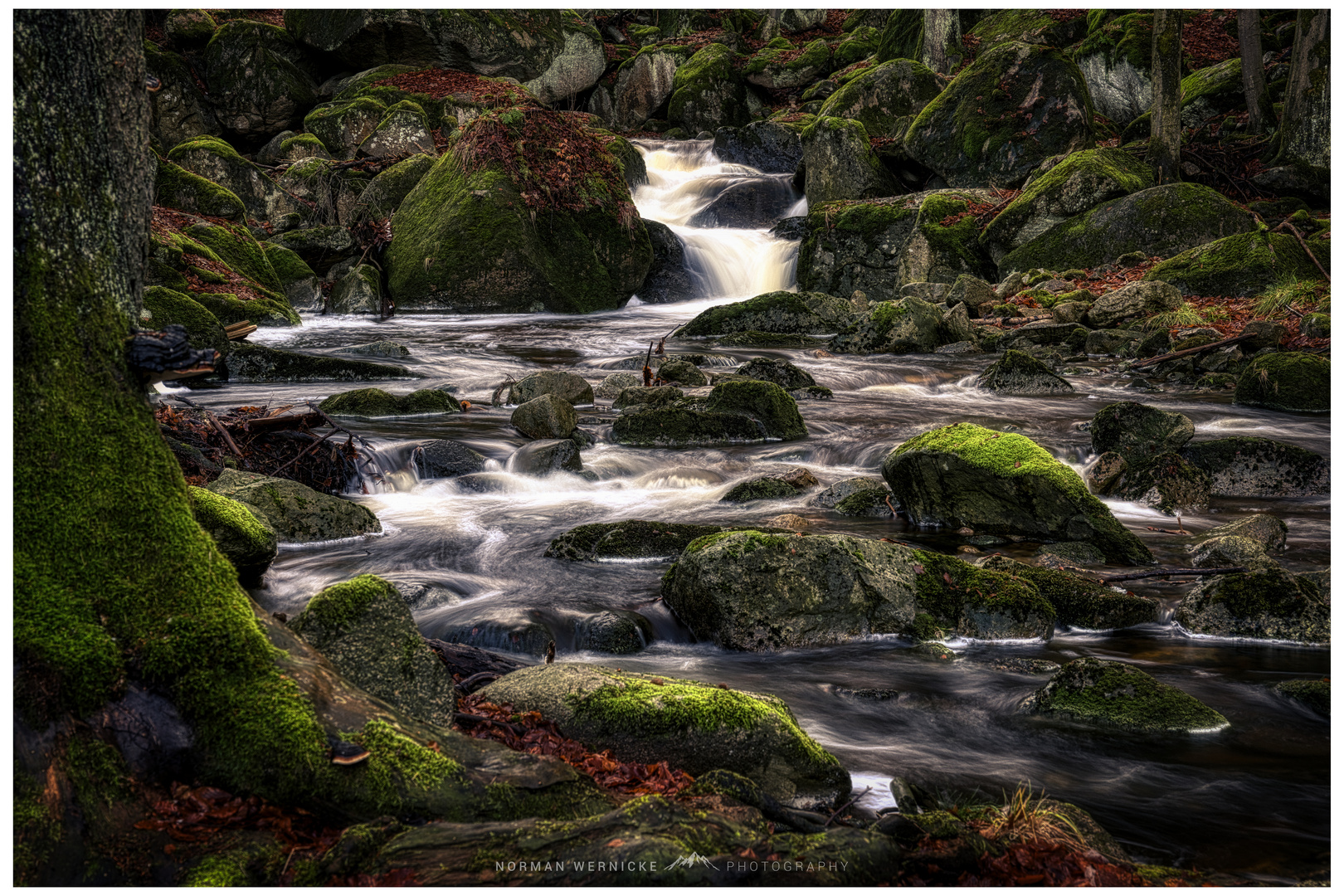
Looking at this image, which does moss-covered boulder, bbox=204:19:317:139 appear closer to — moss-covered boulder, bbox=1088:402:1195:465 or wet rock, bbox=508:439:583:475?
wet rock, bbox=508:439:583:475

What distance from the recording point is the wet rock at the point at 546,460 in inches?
325

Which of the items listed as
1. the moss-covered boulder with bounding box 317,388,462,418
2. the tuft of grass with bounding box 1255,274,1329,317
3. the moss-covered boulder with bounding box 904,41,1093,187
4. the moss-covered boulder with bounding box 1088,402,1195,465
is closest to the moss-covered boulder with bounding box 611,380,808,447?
the moss-covered boulder with bounding box 317,388,462,418

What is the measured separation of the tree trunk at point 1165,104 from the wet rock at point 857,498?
45.1 feet

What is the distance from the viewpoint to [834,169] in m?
21.8

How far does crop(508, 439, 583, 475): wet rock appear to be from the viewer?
8.27m

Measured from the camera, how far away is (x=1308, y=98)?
1759 centimetres

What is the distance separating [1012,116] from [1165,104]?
3373mm

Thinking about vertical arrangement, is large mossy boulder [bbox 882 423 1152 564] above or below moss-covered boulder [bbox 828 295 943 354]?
below

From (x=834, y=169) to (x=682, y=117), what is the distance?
10.8 meters

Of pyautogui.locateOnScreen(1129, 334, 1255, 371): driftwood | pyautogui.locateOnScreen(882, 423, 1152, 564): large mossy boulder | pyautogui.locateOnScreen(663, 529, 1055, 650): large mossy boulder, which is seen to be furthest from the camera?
pyautogui.locateOnScreen(1129, 334, 1255, 371): driftwood

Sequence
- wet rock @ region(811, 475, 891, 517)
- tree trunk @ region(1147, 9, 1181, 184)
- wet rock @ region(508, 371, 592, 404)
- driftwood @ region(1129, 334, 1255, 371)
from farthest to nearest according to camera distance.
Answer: tree trunk @ region(1147, 9, 1181, 184) → driftwood @ region(1129, 334, 1255, 371) → wet rock @ region(508, 371, 592, 404) → wet rock @ region(811, 475, 891, 517)

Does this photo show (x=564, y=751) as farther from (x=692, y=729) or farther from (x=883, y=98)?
(x=883, y=98)

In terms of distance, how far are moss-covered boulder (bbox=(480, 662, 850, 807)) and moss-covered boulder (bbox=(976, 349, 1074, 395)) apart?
9.50 m

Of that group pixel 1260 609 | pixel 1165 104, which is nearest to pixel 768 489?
pixel 1260 609
